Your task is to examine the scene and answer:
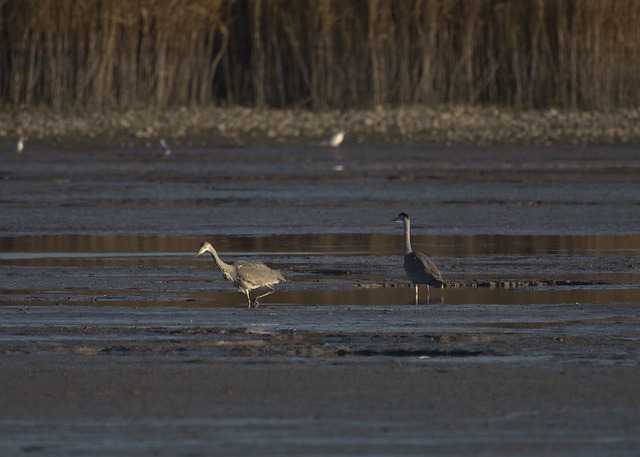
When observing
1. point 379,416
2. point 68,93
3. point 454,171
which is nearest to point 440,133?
point 454,171

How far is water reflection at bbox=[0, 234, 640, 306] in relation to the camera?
38.2 feet

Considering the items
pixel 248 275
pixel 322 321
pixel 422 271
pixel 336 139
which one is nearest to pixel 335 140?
pixel 336 139

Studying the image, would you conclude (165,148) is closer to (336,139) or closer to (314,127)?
(336,139)

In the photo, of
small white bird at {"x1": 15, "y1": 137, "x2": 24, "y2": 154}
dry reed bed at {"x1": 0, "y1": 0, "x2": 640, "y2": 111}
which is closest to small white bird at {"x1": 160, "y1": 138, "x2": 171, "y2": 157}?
small white bird at {"x1": 15, "y1": 137, "x2": 24, "y2": 154}

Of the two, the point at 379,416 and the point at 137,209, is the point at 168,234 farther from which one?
the point at 379,416

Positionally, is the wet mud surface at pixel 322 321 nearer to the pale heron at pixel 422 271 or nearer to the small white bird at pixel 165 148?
the pale heron at pixel 422 271

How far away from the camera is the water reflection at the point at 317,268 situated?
1163 cm

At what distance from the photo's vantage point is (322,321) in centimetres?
1024

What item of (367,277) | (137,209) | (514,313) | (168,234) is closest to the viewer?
(514,313)

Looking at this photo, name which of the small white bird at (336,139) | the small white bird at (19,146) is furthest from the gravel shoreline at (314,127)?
the small white bird at (19,146)

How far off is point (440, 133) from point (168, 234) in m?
12.4

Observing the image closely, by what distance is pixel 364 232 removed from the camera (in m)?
16.4

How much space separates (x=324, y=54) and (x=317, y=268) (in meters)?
17.3

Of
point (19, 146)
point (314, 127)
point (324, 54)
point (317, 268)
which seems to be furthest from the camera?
point (324, 54)
